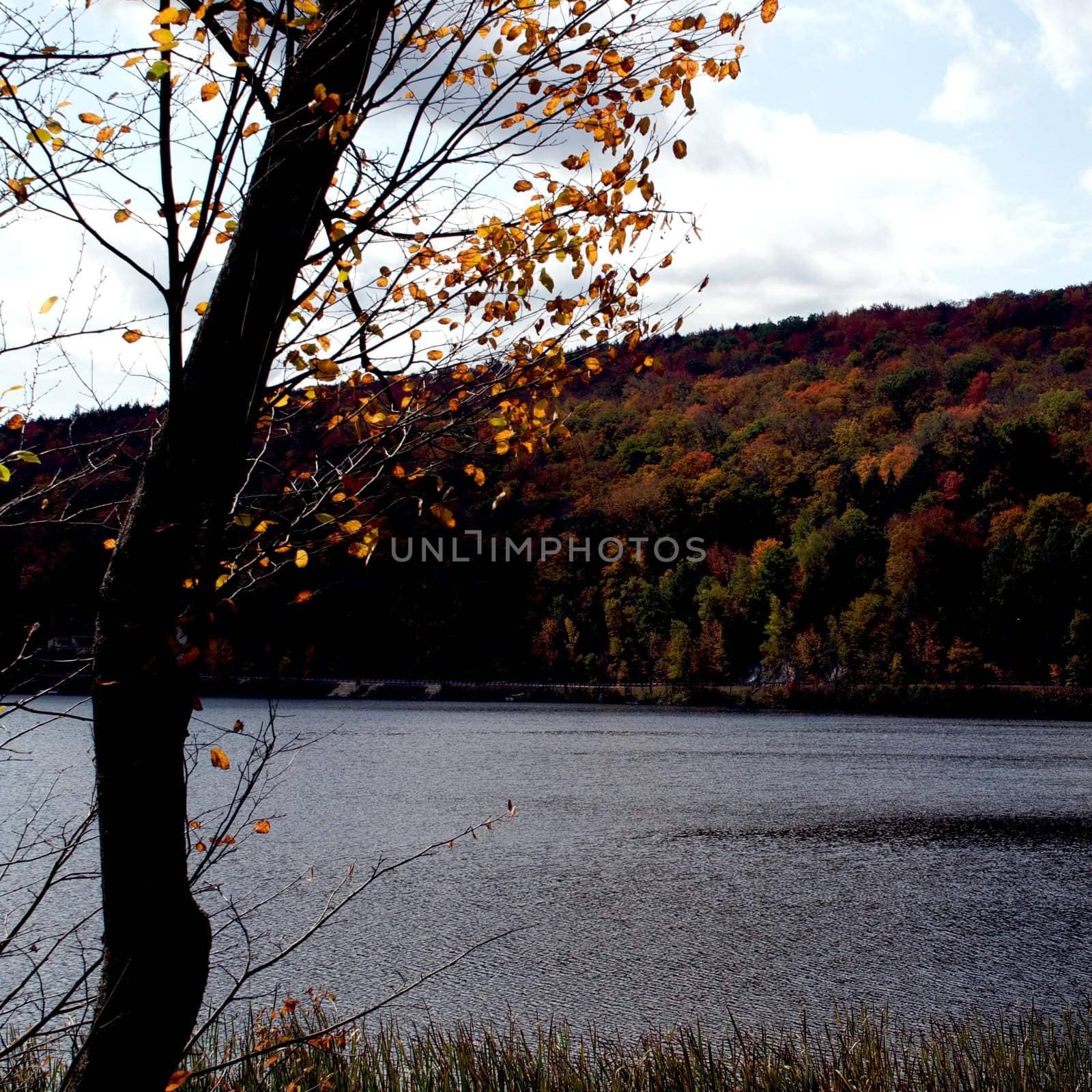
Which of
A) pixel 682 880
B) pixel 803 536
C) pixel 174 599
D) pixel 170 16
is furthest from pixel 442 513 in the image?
pixel 803 536

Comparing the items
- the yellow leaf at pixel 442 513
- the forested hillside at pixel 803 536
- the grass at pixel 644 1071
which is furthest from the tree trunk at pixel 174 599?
the forested hillside at pixel 803 536

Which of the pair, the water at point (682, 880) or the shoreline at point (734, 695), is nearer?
the water at point (682, 880)

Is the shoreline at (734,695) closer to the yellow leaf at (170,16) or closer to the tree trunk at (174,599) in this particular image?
the tree trunk at (174,599)

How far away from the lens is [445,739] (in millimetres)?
44156

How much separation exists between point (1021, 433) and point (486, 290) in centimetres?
7906

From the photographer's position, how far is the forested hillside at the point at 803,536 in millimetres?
67000

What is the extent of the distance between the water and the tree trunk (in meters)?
2.38

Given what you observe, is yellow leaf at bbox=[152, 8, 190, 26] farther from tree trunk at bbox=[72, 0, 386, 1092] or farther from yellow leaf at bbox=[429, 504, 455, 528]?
yellow leaf at bbox=[429, 504, 455, 528]

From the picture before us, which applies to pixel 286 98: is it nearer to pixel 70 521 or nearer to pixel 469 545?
pixel 70 521

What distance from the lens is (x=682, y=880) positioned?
17.6 meters

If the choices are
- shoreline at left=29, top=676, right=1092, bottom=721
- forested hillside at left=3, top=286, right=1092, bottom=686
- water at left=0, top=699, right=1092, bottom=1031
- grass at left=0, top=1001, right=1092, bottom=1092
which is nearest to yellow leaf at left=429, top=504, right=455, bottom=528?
water at left=0, top=699, right=1092, bottom=1031

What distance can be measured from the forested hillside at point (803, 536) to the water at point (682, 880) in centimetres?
2824

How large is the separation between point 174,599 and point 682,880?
1609 cm

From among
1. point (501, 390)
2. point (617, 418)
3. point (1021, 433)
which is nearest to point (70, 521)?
point (501, 390)
